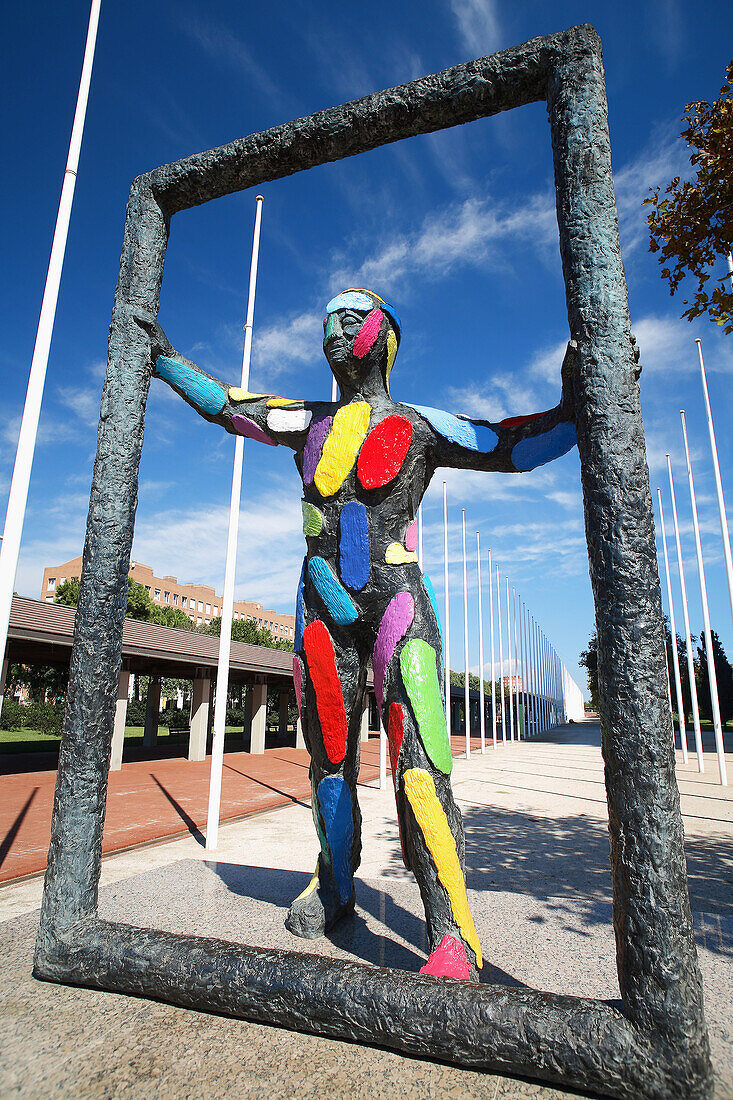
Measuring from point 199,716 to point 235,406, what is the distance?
1500 centimetres

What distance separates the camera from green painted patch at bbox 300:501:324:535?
271 centimetres

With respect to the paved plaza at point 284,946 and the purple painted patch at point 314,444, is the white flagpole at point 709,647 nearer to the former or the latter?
the paved plaza at point 284,946

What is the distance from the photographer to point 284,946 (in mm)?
2467

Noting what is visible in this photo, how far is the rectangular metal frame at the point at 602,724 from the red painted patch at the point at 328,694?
0.78 m

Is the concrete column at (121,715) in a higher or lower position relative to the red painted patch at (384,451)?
lower

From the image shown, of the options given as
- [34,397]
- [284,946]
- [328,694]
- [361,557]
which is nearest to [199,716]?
[34,397]

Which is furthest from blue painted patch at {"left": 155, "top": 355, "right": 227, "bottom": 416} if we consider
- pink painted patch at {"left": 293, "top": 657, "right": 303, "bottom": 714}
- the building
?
the building

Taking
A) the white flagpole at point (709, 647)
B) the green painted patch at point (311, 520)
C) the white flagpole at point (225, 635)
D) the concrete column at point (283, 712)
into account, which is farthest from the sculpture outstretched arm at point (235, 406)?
the concrete column at point (283, 712)

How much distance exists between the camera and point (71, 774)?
223 cm

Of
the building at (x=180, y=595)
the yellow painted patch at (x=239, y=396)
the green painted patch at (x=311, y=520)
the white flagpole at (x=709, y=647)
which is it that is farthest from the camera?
the building at (x=180, y=595)

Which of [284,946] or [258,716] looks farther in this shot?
[258,716]

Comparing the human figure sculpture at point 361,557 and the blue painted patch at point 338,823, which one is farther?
the blue painted patch at point 338,823

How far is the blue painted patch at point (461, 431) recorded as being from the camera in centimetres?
254

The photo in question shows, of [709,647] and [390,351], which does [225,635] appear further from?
[709,647]
